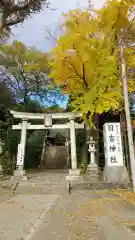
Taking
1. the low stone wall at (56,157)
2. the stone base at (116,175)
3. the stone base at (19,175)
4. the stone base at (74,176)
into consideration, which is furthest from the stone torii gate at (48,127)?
the low stone wall at (56,157)

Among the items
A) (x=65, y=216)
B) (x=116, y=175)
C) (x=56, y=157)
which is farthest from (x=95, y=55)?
(x=56, y=157)

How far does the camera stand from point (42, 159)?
70.6ft

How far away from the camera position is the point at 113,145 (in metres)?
12.7

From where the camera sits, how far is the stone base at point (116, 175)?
12.2 m

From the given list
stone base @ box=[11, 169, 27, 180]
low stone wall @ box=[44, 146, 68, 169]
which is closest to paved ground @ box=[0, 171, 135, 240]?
stone base @ box=[11, 169, 27, 180]

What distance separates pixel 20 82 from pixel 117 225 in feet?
57.0

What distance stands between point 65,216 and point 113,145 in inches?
244

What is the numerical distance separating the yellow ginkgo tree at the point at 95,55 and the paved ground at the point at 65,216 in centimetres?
486

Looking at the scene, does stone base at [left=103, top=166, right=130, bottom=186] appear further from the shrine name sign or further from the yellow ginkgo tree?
the yellow ginkgo tree

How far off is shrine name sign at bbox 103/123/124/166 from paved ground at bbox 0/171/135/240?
6.42 feet

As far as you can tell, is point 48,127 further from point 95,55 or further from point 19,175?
point 95,55

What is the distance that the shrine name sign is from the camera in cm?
1252

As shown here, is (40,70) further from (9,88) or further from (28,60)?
(9,88)

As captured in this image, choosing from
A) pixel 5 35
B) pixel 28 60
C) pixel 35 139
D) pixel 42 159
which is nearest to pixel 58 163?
pixel 42 159
